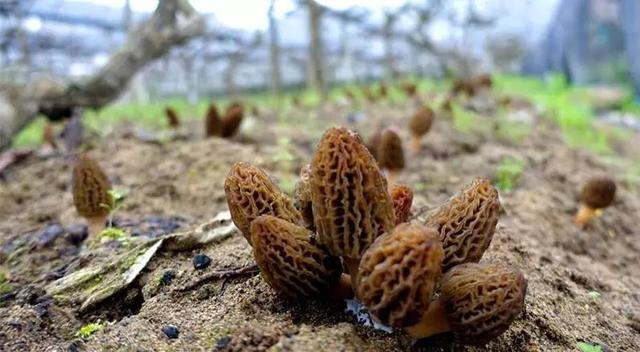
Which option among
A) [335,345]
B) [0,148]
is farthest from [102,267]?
[0,148]

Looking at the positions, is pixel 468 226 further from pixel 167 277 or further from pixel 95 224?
pixel 95 224

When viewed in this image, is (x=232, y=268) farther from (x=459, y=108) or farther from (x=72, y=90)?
(x=459, y=108)

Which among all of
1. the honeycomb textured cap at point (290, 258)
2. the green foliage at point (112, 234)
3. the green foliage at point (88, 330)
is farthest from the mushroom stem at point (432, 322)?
the green foliage at point (112, 234)

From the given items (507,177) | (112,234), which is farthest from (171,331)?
(507,177)

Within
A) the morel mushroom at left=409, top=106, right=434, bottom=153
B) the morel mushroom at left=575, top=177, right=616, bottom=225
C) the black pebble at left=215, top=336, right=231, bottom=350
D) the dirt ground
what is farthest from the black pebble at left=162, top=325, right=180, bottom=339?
the morel mushroom at left=409, top=106, right=434, bottom=153

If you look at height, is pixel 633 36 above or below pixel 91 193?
above

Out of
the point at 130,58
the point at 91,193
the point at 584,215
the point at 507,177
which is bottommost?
the point at 584,215

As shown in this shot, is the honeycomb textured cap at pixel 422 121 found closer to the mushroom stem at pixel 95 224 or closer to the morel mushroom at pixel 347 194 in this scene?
the mushroom stem at pixel 95 224
